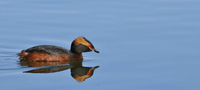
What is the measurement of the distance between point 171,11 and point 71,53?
5525 millimetres

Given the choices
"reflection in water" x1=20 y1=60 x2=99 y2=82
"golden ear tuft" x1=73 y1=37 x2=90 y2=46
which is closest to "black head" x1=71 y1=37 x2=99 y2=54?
"golden ear tuft" x1=73 y1=37 x2=90 y2=46

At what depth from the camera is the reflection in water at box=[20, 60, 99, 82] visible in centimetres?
1276

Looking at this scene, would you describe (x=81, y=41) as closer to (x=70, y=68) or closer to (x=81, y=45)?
(x=81, y=45)

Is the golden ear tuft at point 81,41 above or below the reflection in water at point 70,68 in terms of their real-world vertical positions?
above

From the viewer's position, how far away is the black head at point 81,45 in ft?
48.0

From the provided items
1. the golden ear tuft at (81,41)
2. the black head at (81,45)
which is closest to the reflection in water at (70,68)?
the black head at (81,45)

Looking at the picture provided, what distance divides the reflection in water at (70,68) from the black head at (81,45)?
43 centimetres

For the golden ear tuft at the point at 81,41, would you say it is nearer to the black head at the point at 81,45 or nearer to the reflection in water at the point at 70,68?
the black head at the point at 81,45

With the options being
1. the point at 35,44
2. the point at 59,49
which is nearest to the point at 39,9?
the point at 35,44

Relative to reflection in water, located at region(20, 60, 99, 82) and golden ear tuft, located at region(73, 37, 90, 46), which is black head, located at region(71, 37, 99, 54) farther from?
reflection in water, located at region(20, 60, 99, 82)

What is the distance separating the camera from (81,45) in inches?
580

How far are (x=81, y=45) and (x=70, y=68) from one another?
4.45 ft

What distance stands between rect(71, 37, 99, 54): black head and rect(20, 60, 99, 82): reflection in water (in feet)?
1.41

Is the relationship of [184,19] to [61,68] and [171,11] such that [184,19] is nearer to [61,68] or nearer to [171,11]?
[171,11]
